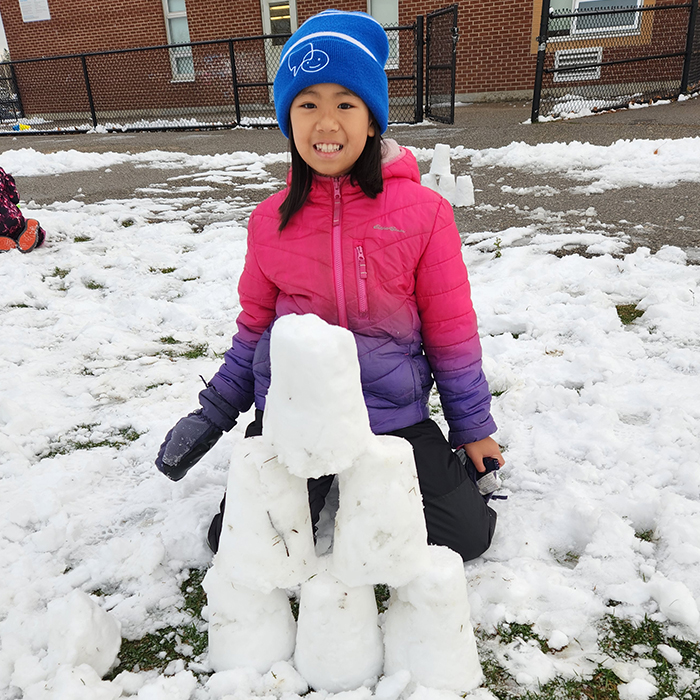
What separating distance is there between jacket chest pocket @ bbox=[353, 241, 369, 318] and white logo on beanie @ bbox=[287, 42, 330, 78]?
1.53 feet

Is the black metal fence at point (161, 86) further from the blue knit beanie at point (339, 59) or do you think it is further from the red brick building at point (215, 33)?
the blue knit beanie at point (339, 59)

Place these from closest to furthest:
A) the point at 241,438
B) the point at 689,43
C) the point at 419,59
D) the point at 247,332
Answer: the point at 247,332, the point at 241,438, the point at 689,43, the point at 419,59

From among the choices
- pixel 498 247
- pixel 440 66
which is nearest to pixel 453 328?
pixel 498 247

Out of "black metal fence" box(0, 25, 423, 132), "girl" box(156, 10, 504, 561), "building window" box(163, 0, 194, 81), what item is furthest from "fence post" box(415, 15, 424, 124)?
"girl" box(156, 10, 504, 561)

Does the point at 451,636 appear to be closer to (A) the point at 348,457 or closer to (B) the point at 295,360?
(A) the point at 348,457

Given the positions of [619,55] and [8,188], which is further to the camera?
[619,55]

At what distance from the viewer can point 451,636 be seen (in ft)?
4.26

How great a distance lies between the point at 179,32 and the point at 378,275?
15.1 metres

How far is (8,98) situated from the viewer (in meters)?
16.0

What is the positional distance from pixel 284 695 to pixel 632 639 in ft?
2.66

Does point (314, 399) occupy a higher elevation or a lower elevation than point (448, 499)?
higher

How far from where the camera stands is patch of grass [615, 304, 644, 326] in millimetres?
3076

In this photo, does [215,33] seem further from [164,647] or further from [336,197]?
[164,647]

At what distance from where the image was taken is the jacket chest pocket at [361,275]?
69.3 inches
